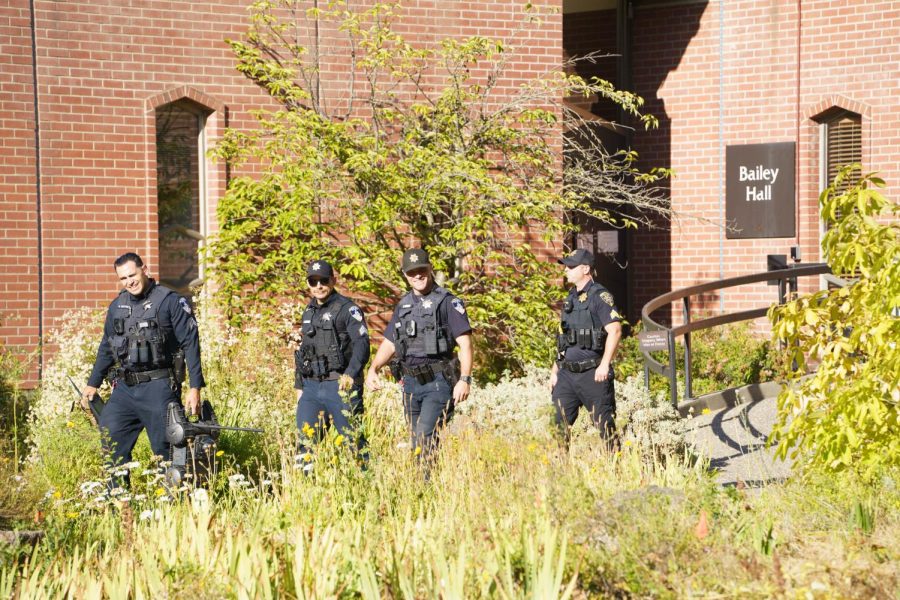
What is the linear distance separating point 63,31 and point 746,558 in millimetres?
9433

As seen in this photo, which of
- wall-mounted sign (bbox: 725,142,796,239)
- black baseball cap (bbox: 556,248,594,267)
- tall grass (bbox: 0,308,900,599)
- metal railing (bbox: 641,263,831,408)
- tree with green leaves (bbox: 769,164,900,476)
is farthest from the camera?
wall-mounted sign (bbox: 725,142,796,239)

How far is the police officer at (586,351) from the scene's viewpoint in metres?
7.57

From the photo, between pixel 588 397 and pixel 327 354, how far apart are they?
6.16 ft

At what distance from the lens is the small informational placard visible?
362 inches

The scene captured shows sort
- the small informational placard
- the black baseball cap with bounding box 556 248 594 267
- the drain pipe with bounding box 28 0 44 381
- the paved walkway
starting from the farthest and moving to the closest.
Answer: the drain pipe with bounding box 28 0 44 381 → the small informational placard → the black baseball cap with bounding box 556 248 594 267 → the paved walkway

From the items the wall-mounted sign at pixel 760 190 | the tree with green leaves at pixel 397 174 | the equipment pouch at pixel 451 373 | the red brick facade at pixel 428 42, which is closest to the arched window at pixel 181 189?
the red brick facade at pixel 428 42

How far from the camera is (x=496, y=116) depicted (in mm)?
11438

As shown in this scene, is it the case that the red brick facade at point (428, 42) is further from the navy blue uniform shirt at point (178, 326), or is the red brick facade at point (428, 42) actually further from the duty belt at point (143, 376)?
the duty belt at point (143, 376)

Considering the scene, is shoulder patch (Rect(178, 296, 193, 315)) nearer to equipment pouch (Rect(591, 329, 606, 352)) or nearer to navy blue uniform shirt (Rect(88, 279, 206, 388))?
navy blue uniform shirt (Rect(88, 279, 206, 388))

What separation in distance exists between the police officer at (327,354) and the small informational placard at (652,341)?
2.88 meters

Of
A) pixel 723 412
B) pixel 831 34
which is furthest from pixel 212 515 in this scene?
pixel 831 34

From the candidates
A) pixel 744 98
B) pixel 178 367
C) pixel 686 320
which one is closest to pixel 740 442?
pixel 686 320

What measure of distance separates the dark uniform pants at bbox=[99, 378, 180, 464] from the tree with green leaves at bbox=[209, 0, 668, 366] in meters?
3.70

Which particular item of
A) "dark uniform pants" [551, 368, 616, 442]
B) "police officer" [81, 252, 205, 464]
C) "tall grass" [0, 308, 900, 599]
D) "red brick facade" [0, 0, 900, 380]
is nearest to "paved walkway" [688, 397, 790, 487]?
"dark uniform pants" [551, 368, 616, 442]
